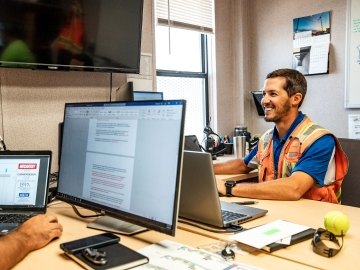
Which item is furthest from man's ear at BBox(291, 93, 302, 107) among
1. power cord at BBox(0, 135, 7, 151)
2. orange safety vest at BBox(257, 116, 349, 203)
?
power cord at BBox(0, 135, 7, 151)

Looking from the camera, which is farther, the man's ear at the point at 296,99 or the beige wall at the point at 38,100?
the man's ear at the point at 296,99

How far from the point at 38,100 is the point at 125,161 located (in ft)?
3.54

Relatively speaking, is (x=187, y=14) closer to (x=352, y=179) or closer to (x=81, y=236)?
(x=352, y=179)

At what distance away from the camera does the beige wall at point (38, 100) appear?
192 centimetres

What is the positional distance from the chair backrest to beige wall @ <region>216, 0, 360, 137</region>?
3.44ft

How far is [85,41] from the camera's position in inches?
81.4

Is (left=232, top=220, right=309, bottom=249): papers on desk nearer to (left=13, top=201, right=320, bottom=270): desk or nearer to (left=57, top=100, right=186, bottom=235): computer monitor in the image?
(left=13, top=201, right=320, bottom=270): desk

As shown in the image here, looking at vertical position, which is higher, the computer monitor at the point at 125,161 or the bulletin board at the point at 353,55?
the bulletin board at the point at 353,55

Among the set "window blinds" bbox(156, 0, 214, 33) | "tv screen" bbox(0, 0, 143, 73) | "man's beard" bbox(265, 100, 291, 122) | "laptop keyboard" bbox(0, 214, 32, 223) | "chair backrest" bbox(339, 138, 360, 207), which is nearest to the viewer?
"laptop keyboard" bbox(0, 214, 32, 223)

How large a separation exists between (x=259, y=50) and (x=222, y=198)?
216 centimetres

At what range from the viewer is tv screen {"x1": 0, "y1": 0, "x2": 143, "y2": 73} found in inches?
71.0

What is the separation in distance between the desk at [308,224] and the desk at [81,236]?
37mm

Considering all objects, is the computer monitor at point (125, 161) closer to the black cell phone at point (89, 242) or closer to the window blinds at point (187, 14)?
the black cell phone at point (89, 242)

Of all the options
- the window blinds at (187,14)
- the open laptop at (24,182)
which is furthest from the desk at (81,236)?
the window blinds at (187,14)
